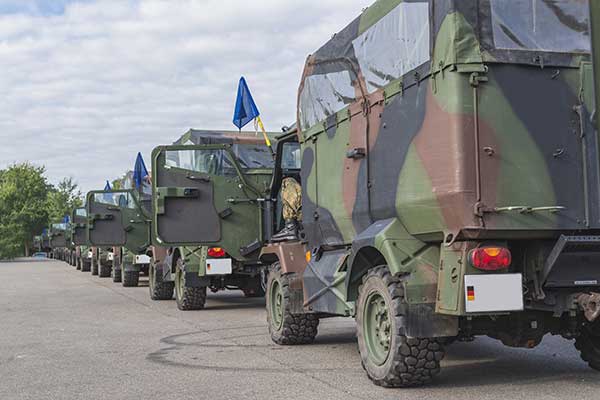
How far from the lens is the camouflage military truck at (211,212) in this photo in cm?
1209

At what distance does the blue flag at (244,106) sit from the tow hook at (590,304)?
10689 mm

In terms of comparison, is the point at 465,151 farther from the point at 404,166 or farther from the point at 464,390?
the point at 464,390

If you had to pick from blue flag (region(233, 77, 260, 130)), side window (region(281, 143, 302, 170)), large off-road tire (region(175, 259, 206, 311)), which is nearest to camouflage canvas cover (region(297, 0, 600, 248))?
side window (region(281, 143, 302, 170))

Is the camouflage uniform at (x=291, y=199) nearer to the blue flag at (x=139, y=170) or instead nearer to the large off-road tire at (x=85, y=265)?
the blue flag at (x=139, y=170)

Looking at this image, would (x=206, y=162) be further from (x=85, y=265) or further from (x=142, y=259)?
(x=85, y=265)

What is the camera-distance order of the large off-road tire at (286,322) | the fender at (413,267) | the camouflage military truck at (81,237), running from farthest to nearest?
the camouflage military truck at (81,237) → the large off-road tire at (286,322) → the fender at (413,267)

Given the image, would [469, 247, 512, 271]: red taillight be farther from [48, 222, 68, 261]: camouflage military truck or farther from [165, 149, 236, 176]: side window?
[48, 222, 68, 261]: camouflage military truck

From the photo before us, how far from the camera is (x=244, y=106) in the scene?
16.1 metres

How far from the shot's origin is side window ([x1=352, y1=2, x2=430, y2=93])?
6.27 metres

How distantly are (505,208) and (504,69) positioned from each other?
1.00 metres

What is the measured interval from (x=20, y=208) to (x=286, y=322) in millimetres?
65254

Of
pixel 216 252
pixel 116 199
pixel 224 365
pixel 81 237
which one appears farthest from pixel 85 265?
pixel 224 365

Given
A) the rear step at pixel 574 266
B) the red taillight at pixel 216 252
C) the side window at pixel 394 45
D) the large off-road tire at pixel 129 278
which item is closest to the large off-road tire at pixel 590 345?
the rear step at pixel 574 266

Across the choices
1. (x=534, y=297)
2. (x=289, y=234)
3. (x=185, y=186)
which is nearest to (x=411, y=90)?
(x=534, y=297)
